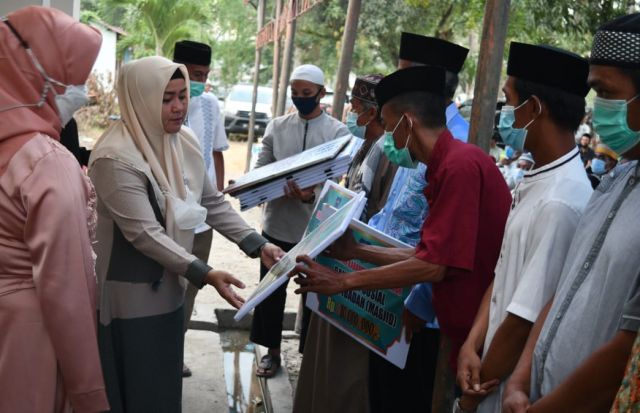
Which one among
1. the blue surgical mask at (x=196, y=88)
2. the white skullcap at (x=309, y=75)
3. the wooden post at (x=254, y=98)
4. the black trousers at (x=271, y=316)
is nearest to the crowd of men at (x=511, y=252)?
the black trousers at (x=271, y=316)

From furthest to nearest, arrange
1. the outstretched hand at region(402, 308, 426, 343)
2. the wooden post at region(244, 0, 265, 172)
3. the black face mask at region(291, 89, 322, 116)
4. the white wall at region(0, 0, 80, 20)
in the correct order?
the wooden post at region(244, 0, 265, 172) < the white wall at region(0, 0, 80, 20) < the black face mask at region(291, 89, 322, 116) < the outstretched hand at region(402, 308, 426, 343)

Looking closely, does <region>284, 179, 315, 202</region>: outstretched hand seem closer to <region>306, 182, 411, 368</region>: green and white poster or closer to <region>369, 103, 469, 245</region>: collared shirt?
<region>306, 182, 411, 368</region>: green and white poster

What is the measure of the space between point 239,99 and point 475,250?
2524cm

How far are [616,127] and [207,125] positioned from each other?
3.98 m

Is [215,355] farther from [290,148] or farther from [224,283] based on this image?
[224,283]

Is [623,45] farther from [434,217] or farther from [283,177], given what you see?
[283,177]

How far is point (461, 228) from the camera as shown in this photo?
2875 mm

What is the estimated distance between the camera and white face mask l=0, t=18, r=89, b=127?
8.20 feet

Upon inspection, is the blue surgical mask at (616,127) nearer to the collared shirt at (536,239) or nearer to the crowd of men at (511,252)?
the crowd of men at (511,252)

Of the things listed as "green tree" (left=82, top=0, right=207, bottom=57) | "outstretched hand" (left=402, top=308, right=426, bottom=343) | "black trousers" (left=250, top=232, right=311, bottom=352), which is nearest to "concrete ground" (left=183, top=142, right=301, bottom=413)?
"black trousers" (left=250, top=232, right=311, bottom=352)

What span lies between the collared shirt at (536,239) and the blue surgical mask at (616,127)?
341 millimetres

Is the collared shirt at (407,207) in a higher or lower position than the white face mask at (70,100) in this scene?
lower

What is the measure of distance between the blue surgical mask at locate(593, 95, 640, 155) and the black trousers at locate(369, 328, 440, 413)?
182 centimetres

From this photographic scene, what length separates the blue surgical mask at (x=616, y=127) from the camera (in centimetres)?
211
